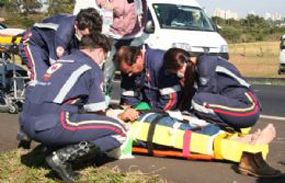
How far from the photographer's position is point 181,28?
17344 millimetres

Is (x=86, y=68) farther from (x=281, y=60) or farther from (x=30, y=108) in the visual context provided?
(x=281, y=60)

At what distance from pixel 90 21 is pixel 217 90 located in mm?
1460

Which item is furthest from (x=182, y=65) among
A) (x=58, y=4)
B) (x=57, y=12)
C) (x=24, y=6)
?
(x=24, y=6)

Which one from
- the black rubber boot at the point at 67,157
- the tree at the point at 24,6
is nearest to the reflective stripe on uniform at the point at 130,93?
the black rubber boot at the point at 67,157

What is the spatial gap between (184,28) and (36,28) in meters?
10.2

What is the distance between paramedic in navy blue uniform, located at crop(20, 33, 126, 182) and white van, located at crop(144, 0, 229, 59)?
10398 mm

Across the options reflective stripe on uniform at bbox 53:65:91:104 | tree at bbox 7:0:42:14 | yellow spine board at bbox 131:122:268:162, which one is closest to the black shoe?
reflective stripe on uniform at bbox 53:65:91:104

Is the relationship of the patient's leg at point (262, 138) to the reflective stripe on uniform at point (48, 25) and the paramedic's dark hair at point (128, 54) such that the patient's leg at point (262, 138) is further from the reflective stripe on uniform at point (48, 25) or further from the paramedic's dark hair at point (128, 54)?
the reflective stripe on uniform at point (48, 25)

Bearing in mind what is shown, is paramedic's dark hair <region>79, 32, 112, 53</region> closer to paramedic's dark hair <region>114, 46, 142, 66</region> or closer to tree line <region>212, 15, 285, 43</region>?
paramedic's dark hair <region>114, 46, 142, 66</region>

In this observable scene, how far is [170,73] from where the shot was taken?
6789 mm

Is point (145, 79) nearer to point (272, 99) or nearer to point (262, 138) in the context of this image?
point (262, 138)

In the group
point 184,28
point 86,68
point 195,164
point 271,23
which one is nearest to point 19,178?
point 86,68

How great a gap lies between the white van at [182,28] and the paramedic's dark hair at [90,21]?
950 centimetres

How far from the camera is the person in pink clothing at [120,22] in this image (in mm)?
8188
